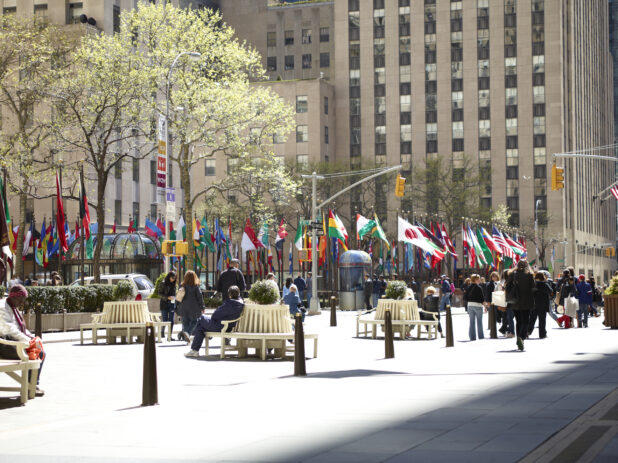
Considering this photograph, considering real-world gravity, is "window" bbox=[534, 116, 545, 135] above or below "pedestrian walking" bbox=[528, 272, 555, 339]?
above

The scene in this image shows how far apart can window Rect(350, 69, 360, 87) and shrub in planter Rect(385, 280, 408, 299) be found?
95.2m

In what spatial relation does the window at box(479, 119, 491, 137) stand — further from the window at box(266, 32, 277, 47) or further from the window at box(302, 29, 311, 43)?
the window at box(266, 32, 277, 47)

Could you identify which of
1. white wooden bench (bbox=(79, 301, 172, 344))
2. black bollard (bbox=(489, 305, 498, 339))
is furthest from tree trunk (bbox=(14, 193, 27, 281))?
black bollard (bbox=(489, 305, 498, 339))

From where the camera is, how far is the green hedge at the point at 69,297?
29203 mm

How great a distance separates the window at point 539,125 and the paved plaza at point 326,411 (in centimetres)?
10001

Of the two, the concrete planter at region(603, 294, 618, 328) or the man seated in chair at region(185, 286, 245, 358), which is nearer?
the man seated in chair at region(185, 286, 245, 358)

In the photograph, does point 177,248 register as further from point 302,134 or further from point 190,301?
point 302,134

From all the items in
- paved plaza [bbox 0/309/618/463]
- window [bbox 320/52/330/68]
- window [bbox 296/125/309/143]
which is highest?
window [bbox 320/52/330/68]

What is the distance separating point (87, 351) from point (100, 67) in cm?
2315

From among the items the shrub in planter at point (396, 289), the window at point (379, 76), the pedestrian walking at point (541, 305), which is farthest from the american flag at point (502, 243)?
the window at point (379, 76)

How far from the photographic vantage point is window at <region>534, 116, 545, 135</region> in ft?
381

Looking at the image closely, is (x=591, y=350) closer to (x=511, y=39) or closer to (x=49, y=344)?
(x=49, y=344)

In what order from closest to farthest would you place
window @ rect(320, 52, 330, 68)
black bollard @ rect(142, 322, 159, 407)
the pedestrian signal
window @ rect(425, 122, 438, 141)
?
black bollard @ rect(142, 322, 159, 407) → the pedestrian signal → window @ rect(425, 122, 438, 141) → window @ rect(320, 52, 330, 68)

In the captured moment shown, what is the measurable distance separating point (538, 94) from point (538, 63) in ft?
11.3
